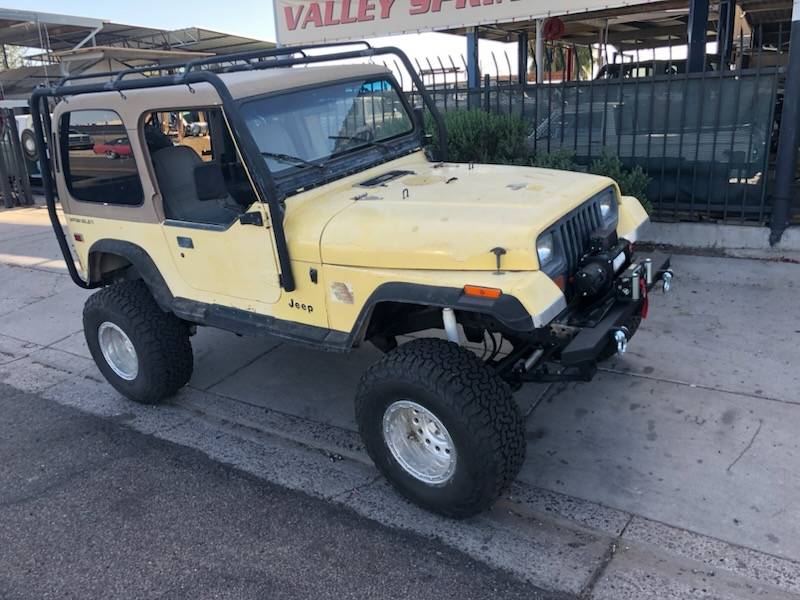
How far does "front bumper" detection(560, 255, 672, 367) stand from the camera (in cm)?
274

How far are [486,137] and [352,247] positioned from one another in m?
4.59

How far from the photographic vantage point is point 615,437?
3.64 meters

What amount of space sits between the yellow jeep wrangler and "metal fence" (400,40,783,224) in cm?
341

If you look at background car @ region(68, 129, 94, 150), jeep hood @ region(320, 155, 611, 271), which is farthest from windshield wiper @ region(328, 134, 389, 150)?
background car @ region(68, 129, 94, 150)

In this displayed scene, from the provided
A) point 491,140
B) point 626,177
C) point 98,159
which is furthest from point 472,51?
point 98,159

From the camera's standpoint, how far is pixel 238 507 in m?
3.34

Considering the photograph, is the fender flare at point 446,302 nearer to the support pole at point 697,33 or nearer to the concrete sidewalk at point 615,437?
the concrete sidewalk at point 615,437

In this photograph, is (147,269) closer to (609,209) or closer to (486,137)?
(609,209)

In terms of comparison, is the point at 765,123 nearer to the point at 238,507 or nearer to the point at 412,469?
the point at 412,469

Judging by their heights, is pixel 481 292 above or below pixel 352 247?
below

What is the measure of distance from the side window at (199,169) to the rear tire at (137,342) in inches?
28.4

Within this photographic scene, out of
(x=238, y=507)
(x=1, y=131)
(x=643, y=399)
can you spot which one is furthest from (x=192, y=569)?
(x=1, y=131)

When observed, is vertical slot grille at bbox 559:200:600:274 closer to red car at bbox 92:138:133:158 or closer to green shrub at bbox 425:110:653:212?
red car at bbox 92:138:133:158

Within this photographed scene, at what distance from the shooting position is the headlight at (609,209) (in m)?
3.57
